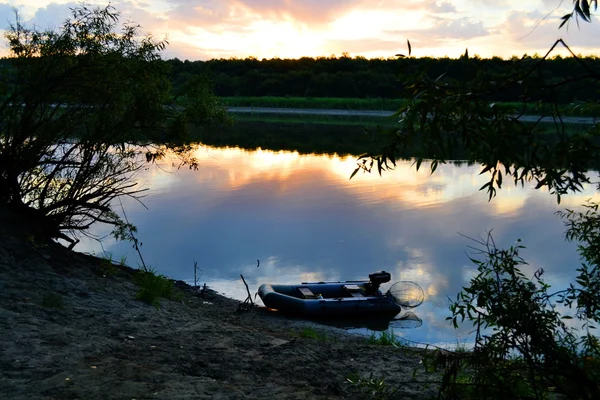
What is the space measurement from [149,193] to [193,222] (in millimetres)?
3679

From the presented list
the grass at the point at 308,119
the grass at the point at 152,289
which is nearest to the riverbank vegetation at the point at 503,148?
the grass at the point at 152,289

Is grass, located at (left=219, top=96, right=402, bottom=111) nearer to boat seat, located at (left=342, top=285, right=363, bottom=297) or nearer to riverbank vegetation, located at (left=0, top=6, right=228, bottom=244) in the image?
boat seat, located at (left=342, top=285, right=363, bottom=297)

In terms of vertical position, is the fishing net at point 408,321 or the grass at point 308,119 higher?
the grass at point 308,119

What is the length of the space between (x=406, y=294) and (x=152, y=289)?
4.60m

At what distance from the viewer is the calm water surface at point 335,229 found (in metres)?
12.0

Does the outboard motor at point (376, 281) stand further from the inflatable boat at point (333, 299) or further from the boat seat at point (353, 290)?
the boat seat at point (353, 290)

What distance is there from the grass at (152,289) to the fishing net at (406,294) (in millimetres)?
3950

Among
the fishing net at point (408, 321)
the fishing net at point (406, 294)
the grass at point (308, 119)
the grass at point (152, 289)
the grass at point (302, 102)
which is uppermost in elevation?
the grass at point (302, 102)

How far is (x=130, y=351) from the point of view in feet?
16.9

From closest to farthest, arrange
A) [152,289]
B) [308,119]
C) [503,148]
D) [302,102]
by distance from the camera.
Answer: [503,148] → [152,289] → [308,119] → [302,102]

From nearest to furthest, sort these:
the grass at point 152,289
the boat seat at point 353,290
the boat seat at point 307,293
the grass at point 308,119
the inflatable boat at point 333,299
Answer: the grass at point 152,289 → the inflatable boat at point 333,299 → the boat seat at point 307,293 → the boat seat at point 353,290 → the grass at point 308,119

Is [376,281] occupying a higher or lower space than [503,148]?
lower

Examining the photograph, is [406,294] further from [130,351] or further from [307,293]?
[130,351]

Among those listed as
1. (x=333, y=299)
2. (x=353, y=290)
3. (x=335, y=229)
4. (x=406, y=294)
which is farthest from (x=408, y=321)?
(x=335, y=229)
